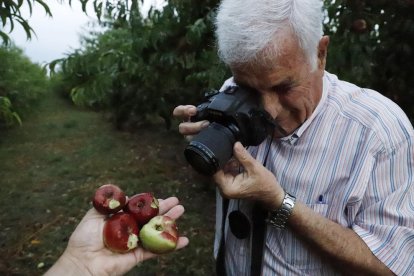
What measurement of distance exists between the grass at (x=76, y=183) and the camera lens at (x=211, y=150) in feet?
7.07

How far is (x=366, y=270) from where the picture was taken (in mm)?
1308

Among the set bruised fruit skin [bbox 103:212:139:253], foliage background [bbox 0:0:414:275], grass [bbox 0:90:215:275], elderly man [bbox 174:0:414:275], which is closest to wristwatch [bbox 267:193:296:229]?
elderly man [bbox 174:0:414:275]

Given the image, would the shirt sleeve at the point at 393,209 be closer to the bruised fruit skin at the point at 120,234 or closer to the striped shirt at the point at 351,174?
the striped shirt at the point at 351,174

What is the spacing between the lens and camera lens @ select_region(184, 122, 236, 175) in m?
1.17

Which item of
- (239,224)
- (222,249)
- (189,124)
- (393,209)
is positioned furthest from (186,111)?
(393,209)

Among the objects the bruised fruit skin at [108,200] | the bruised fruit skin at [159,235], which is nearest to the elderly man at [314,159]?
the bruised fruit skin at [159,235]

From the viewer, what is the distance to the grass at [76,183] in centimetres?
336

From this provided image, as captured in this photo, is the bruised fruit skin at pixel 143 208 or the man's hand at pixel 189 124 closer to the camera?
the man's hand at pixel 189 124

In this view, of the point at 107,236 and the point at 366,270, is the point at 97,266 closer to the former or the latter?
the point at 107,236

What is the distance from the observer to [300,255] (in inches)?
54.6

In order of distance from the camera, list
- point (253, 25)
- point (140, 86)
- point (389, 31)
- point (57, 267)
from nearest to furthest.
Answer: point (253, 25)
point (57, 267)
point (389, 31)
point (140, 86)

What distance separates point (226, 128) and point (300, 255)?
517mm

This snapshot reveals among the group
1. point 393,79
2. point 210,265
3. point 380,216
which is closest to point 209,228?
point 210,265

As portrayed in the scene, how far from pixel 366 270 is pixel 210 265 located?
2.07 m
